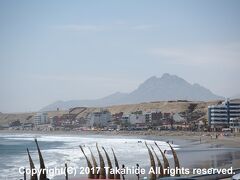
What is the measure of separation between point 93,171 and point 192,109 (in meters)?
169

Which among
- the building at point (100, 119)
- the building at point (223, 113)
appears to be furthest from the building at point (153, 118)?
the building at point (223, 113)

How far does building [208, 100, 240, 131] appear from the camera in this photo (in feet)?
428

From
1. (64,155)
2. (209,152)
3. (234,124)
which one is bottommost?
(64,155)

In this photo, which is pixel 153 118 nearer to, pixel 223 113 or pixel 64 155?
pixel 223 113

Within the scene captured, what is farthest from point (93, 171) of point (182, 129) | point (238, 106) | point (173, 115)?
point (173, 115)

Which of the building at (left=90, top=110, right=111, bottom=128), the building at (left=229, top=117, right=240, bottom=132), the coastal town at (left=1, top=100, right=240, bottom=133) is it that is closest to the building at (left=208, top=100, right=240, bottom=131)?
the coastal town at (left=1, top=100, right=240, bottom=133)

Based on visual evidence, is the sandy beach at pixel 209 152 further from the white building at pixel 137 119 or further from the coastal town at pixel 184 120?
the white building at pixel 137 119

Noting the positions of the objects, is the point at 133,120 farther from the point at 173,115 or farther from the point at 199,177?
the point at 199,177

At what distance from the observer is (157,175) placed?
21281 mm

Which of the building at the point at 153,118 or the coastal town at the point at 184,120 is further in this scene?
the building at the point at 153,118

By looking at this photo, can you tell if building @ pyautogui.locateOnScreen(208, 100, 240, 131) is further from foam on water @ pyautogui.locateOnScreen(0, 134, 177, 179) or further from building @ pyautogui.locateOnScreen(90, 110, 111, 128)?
building @ pyautogui.locateOnScreen(90, 110, 111, 128)

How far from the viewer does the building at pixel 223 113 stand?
130375 mm

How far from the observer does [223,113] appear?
5192 inches

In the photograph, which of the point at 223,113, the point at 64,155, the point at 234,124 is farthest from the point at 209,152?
the point at 223,113
